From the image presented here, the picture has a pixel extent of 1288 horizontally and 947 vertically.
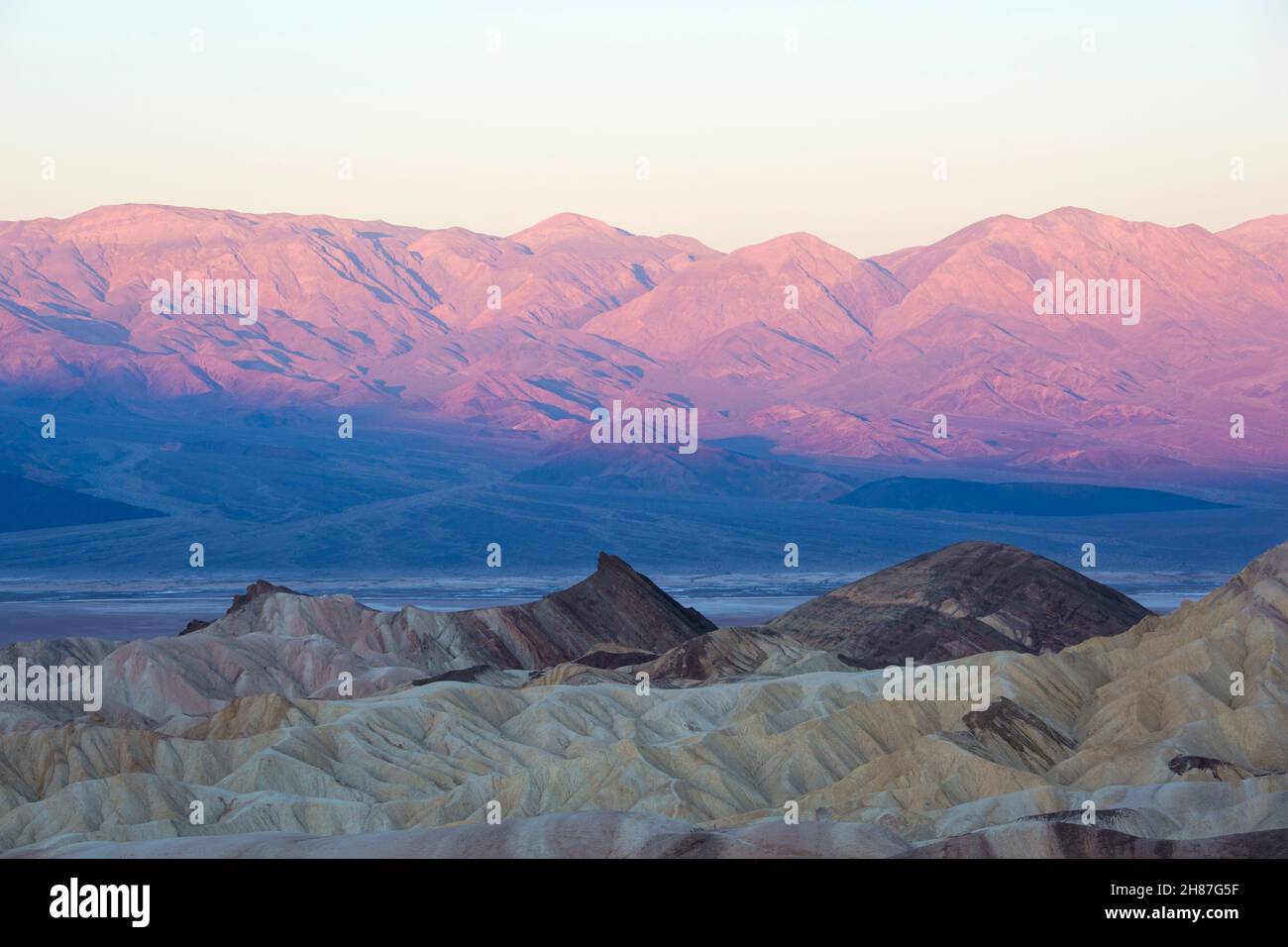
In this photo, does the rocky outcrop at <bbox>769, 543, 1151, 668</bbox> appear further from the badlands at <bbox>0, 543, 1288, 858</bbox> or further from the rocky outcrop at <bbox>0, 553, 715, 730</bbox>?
the rocky outcrop at <bbox>0, 553, 715, 730</bbox>
